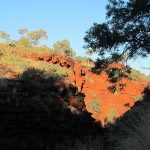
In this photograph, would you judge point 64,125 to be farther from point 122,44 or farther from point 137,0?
point 137,0

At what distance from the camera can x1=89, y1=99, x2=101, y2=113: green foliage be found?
33562 millimetres

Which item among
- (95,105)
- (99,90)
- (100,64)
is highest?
(99,90)

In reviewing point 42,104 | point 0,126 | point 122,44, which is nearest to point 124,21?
point 122,44

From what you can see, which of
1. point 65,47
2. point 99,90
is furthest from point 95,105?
point 65,47

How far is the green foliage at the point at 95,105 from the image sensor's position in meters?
33.6

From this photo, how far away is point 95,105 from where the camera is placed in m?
34.1

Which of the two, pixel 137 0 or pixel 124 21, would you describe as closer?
pixel 137 0

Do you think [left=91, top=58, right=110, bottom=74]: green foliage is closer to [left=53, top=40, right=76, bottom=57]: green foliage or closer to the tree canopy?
the tree canopy

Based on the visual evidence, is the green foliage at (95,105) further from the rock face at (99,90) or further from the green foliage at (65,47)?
the green foliage at (65,47)

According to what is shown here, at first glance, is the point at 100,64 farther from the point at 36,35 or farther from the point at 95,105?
the point at 36,35

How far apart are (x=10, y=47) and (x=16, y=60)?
628cm

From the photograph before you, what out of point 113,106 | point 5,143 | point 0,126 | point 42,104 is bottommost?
point 5,143

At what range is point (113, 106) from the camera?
36.4 metres

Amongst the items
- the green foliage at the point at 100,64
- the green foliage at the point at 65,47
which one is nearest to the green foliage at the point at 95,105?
the green foliage at the point at 100,64
